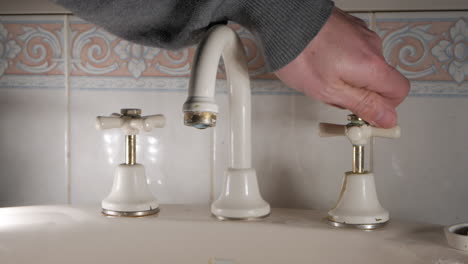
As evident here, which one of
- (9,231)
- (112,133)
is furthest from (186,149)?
(9,231)

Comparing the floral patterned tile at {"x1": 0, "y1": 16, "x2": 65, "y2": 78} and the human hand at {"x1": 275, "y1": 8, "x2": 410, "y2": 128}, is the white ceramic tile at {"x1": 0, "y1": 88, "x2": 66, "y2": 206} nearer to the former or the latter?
the floral patterned tile at {"x1": 0, "y1": 16, "x2": 65, "y2": 78}

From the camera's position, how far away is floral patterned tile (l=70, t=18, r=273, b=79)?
0.66m

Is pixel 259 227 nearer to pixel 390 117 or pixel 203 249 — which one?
pixel 203 249

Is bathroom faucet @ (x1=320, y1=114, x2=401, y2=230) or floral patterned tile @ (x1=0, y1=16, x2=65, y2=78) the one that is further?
floral patterned tile @ (x1=0, y1=16, x2=65, y2=78)

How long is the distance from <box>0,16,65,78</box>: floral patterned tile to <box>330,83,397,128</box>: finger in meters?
0.43

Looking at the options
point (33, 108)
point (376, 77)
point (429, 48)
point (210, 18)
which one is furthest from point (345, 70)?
point (33, 108)

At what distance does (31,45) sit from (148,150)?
235 millimetres

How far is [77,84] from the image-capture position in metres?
0.67

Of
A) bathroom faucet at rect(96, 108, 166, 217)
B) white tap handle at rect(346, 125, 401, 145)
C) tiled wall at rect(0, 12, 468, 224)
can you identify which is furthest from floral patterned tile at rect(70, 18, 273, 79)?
white tap handle at rect(346, 125, 401, 145)

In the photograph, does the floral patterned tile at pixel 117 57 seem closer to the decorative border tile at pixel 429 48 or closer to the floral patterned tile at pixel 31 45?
the floral patterned tile at pixel 31 45

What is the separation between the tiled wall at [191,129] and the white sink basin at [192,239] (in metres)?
0.10

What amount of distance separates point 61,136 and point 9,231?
7.1 inches

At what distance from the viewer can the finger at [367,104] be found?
1.50 feet

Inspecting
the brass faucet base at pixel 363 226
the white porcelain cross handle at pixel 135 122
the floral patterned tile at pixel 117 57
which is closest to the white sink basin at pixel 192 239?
the brass faucet base at pixel 363 226
